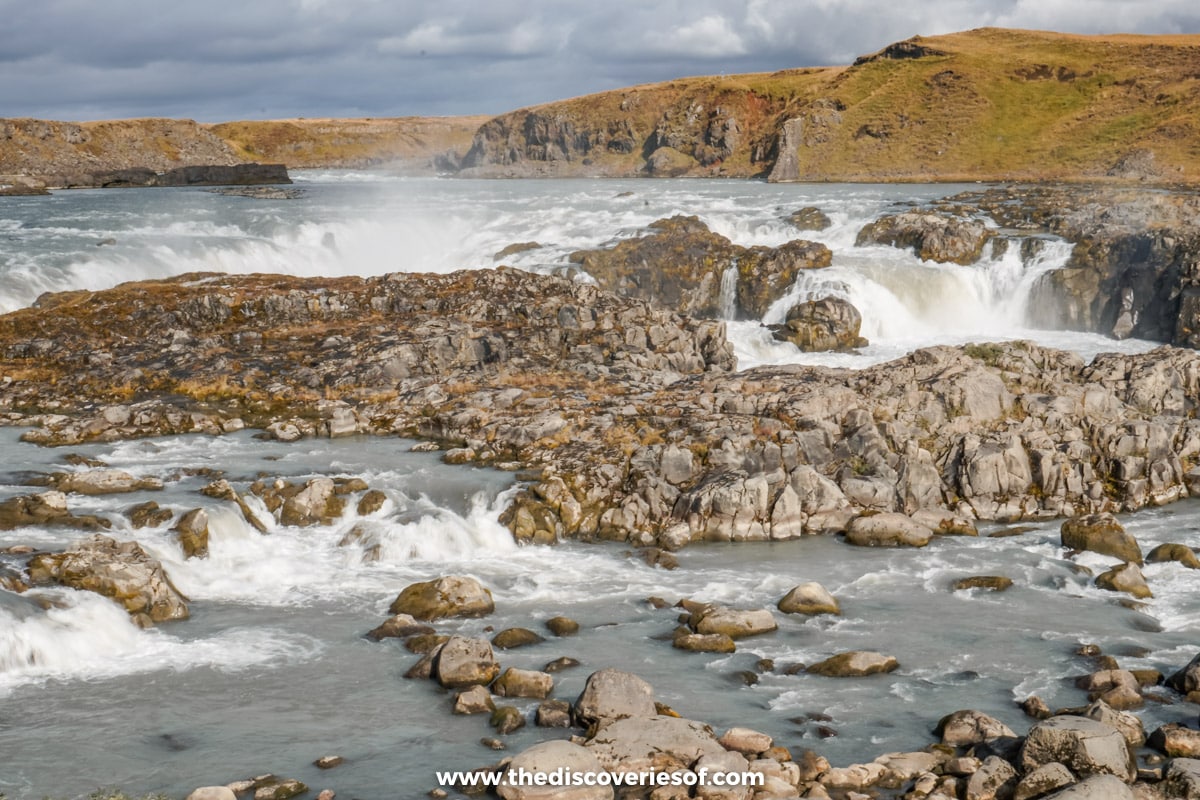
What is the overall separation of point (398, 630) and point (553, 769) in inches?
338

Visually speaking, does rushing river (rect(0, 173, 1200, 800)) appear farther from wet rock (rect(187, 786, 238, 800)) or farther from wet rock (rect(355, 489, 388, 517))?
wet rock (rect(187, 786, 238, 800))

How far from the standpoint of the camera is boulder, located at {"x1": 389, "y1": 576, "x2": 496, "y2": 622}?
90.3 ft

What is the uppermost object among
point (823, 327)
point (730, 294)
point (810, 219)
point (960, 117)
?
point (960, 117)

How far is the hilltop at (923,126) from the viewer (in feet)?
461

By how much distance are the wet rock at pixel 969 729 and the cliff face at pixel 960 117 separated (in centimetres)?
11621

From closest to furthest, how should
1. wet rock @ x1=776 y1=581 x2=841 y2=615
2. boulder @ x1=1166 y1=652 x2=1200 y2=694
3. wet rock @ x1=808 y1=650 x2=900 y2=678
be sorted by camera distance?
boulder @ x1=1166 y1=652 x2=1200 y2=694 → wet rock @ x1=808 y1=650 x2=900 y2=678 → wet rock @ x1=776 y1=581 x2=841 y2=615

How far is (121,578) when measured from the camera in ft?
88.3

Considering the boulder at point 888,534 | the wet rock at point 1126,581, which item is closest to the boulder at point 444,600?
the boulder at point 888,534

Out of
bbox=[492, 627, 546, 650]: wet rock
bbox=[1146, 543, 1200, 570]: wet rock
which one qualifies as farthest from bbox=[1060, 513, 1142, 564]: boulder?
bbox=[492, 627, 546, 650]: wet rock

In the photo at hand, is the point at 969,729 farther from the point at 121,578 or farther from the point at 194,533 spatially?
the point at 194,533

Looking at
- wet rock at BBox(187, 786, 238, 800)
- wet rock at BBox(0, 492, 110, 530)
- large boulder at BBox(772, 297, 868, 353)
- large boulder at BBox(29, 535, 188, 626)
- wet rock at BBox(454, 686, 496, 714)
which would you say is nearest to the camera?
wet rock at BBox(187, 786, 238, 800)

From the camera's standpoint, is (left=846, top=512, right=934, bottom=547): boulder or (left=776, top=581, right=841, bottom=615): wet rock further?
(left=846, top=512, right=934, bottom=547): boulder

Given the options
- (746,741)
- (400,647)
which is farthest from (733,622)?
(400,647)

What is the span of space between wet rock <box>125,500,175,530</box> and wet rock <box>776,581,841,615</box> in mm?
17496
